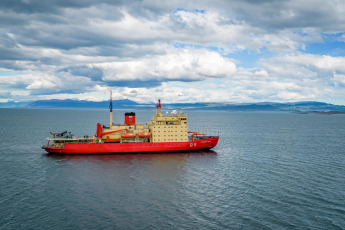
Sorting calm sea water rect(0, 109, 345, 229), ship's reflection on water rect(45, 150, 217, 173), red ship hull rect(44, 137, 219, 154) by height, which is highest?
red ship hull rect(44, 137, 219, 154)

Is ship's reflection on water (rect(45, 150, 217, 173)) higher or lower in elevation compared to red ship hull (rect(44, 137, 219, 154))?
lower

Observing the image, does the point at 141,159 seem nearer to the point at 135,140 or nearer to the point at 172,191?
the point at 135,140

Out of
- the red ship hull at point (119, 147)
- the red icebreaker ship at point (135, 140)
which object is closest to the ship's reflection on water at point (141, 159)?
the red ship hull at point (119, 147)

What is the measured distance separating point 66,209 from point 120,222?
640 centimetres

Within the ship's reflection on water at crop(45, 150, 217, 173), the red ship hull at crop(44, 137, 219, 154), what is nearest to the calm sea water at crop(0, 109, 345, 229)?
the ship's reflection on water at crop(45, 150, 217, 173)

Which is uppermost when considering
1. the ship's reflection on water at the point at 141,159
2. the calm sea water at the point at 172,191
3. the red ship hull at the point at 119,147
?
the red ship hull at the point at 119,147

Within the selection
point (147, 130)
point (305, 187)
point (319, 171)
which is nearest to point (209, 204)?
point (305, 187)

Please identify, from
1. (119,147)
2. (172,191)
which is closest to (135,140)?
(119,147)

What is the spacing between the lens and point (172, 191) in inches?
1302

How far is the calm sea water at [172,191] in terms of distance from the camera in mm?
24938

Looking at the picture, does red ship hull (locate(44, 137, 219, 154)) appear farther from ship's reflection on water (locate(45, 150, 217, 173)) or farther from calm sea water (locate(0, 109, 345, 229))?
calm sea water (locate(0, 109, 345, 229))

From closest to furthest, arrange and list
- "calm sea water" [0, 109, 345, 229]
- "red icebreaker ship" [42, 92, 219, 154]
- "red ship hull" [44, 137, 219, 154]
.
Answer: "calm sea water" [0, 109, 345, 229]
"red ship hull" [44, 137, 219, 154]
"red icebreaker ship" [42, 92, 219, 154]

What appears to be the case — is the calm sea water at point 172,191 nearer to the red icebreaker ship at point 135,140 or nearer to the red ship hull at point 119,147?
the red ship hull at point 119,147

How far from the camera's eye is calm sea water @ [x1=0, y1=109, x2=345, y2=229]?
24.9 meters
